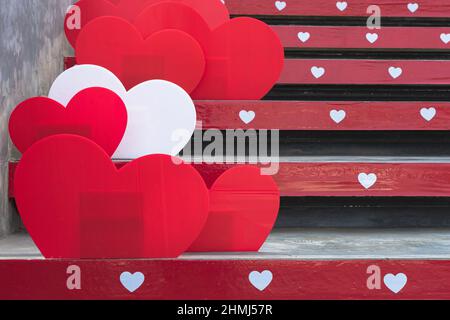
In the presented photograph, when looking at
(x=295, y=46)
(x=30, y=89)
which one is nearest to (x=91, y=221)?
(x=30, y=89)

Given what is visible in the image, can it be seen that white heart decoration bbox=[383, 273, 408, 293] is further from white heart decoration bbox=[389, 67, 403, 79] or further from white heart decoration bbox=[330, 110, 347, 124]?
white heart decoration bbox=[389, 67, 403, 79]

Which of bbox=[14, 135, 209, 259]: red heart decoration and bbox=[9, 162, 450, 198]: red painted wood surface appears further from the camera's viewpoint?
bbox=[9, 162, 450, 198]: red painted wood surface

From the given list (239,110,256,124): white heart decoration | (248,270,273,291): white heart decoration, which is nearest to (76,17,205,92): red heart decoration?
(239,110,256,124): white heart decoration

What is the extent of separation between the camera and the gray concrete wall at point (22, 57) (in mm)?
1453

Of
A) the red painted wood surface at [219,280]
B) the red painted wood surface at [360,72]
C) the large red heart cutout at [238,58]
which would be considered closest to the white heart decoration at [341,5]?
the red painted wood surface at [360,72]

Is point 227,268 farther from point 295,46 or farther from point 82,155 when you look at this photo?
point 295,46

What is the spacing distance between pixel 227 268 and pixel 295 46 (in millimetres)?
1301

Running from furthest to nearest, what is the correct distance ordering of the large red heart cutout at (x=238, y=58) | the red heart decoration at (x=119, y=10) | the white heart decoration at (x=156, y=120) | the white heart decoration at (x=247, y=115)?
the red heart decoration at (x=119, y=10)
the large red heart cutout at (x=238, y=58)
the white heart decoration at (x=247, y=115)
the white heart decoration at (x=156, y=120)

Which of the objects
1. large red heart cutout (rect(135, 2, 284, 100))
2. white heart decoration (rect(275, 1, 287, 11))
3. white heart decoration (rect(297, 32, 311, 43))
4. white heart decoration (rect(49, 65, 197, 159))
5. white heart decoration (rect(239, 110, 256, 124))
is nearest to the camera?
white heart decoration (rect(49, 65, 197, 159))

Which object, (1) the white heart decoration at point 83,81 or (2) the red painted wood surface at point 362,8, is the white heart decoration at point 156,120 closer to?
(1) the white heart decoration at point 83,81

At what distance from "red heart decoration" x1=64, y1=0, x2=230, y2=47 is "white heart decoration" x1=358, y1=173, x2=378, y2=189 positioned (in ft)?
2.72

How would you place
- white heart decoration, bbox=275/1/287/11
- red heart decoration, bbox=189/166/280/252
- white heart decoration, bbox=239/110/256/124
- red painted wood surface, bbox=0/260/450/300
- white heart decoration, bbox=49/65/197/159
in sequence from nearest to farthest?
red painted wood surface, bbox=0/260/450/300 → red heart decoration, bbox=189/166/280/252 → white heart decoration, bbox=49/65/197/159 → white heart decoration, bbox=239/110/256/124 → white heart decoration, bbox=275/1/287/11

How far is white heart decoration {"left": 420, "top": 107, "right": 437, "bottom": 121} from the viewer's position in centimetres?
173

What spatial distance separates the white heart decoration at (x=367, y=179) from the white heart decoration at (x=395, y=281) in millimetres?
409
